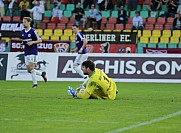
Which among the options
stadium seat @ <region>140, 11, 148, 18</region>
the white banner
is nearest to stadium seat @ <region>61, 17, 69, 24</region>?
stadium seat @ <region>140, 11, 148, 18</region>

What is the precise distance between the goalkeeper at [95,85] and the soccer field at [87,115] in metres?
0.23

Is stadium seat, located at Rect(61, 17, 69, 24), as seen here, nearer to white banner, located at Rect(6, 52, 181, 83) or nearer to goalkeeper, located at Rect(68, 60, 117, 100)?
white banner, located at Rect(6, 52, 181, 83)

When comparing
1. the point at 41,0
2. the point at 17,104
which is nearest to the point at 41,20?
the point at 41,0

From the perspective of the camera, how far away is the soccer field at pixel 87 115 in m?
10.6

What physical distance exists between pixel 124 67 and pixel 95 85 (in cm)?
1106

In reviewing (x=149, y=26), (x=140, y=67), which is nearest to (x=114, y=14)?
(x=149, y=26)

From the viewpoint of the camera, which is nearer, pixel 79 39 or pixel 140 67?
pixel 79 39

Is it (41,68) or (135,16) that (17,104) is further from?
(135,16)

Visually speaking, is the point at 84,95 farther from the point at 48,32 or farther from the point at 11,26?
the point at 11,26

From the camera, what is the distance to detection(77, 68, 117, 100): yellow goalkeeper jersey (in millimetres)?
15406

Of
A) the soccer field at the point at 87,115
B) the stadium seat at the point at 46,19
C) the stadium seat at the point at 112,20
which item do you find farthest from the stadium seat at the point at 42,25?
the soccer field at the point at 87,115

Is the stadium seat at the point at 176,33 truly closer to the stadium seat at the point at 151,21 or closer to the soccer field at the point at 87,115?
the stadium seat at the point at 151,21

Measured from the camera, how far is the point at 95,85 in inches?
608

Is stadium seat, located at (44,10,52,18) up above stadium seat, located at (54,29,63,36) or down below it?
above
